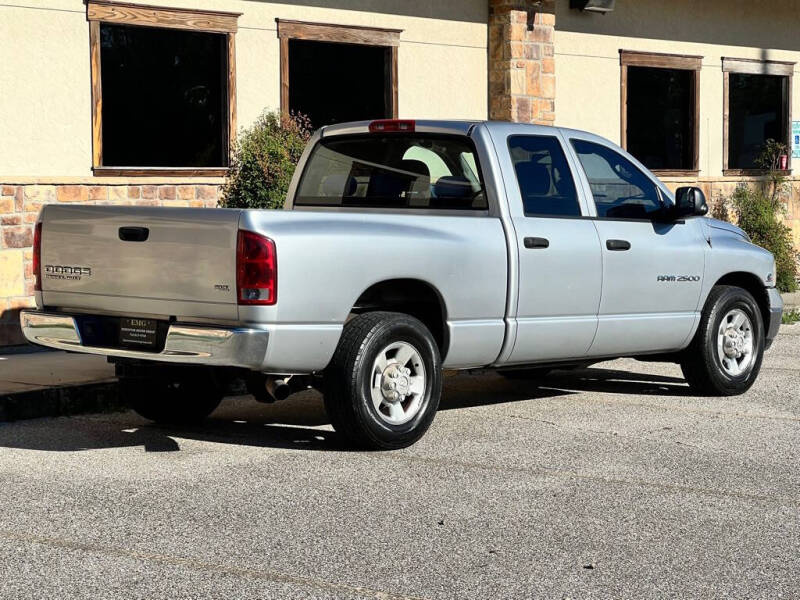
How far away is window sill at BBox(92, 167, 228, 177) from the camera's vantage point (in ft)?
43.1

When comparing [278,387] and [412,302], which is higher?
[412,302]

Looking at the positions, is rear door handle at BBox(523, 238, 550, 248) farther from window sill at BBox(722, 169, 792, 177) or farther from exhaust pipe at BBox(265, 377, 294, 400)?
window sill at BBox(722, 169, 792, 177)

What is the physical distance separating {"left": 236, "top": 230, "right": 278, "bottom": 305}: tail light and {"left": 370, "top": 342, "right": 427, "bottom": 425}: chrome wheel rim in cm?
85

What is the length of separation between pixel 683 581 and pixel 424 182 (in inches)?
157

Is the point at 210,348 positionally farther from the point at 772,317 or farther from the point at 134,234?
the point at 772,317

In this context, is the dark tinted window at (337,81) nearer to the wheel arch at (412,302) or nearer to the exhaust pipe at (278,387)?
the wheel arch at (412,302)

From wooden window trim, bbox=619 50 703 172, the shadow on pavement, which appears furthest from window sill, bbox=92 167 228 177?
wooden window trim, bbox=619 50 703 172

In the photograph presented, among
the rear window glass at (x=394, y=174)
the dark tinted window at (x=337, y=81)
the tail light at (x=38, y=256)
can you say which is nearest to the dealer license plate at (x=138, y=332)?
the tail light at (x=38, y=256)

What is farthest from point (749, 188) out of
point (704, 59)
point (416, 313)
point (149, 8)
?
point (416, 313)

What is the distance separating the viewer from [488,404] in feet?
31.0

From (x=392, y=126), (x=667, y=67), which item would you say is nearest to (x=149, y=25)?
(x=392, y=126)

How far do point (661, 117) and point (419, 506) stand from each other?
1347 centimetres

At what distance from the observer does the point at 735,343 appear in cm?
988

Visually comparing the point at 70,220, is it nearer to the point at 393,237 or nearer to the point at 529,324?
the point at 393,237
